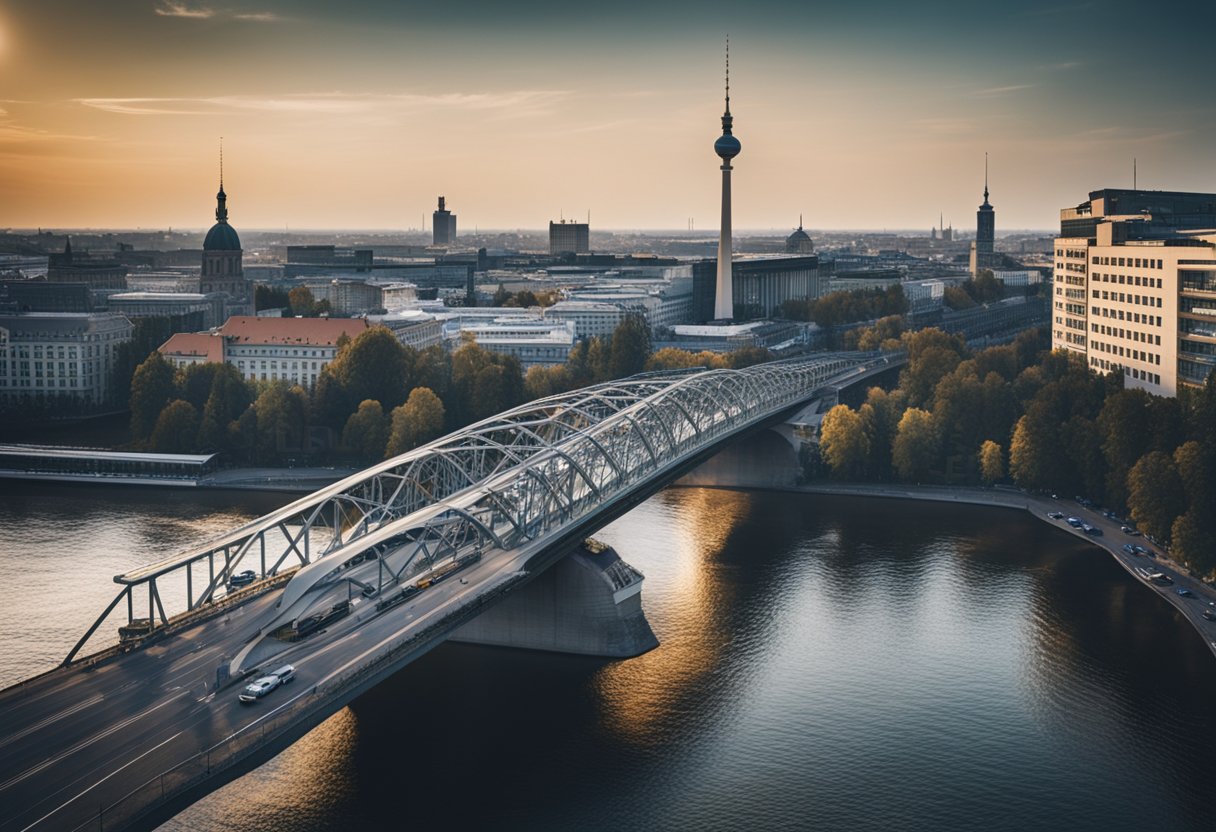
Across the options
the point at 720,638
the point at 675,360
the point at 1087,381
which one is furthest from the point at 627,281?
the point at 720,638

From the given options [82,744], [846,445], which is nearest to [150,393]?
[846,445]

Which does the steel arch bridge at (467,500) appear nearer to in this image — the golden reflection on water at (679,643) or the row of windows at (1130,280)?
the golden reflection on water at (679,643)

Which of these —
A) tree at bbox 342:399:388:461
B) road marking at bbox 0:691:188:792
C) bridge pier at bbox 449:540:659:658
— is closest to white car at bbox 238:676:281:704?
road marking at bbox 0:691:188:792

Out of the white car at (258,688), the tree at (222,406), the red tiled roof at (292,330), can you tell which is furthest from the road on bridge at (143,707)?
the red tiled roof at (292,330)

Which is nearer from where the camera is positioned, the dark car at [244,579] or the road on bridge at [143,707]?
the road on bridge at [143,707]

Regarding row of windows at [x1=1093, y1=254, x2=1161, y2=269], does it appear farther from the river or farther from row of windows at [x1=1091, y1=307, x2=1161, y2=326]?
the river
